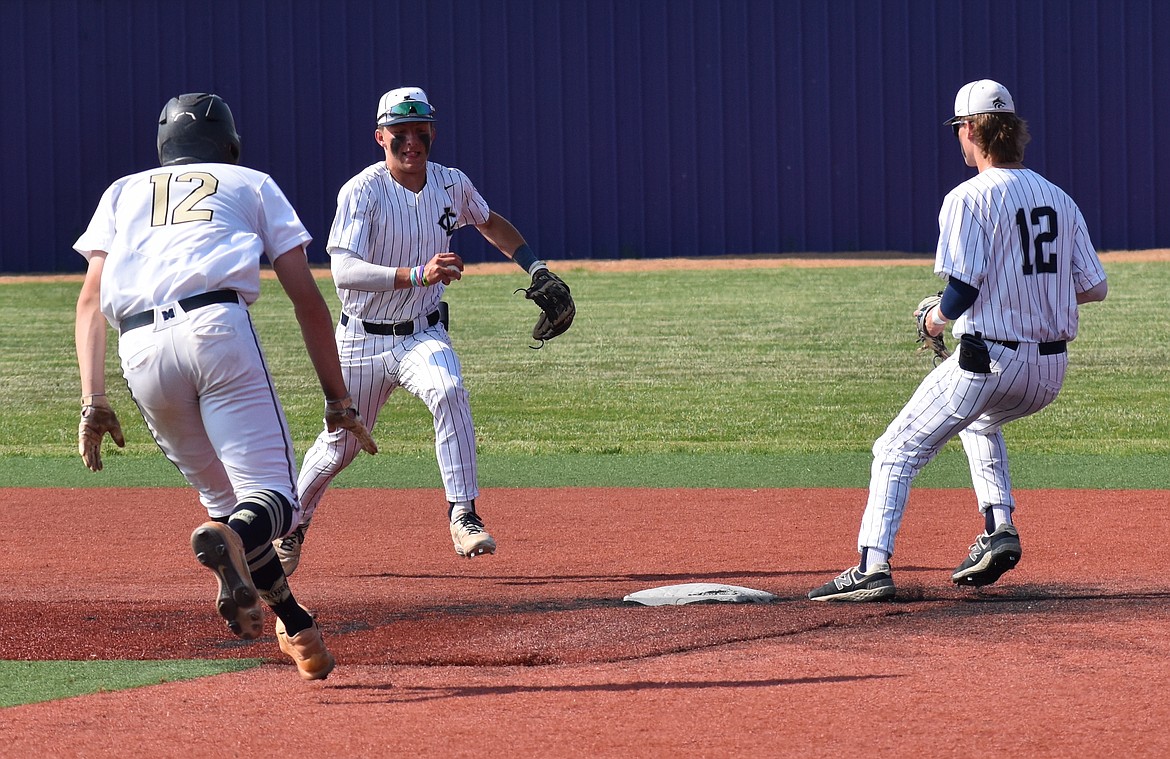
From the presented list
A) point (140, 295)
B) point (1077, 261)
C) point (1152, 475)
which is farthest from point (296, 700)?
point (1152, 475)

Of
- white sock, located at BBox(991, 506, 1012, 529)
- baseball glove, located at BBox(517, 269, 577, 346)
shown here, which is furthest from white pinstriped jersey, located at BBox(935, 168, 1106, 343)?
baseball glove, located at BBox(517, 269, 577, 346)

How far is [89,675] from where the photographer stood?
185 inches

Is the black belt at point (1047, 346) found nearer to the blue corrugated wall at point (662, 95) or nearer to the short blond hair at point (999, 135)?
the short blond hair at point (999, 135)

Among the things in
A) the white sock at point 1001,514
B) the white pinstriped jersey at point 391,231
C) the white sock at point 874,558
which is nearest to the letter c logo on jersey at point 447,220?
the white pinstriped jersey at point 391,231

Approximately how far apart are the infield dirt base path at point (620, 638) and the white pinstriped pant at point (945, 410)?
349 mm

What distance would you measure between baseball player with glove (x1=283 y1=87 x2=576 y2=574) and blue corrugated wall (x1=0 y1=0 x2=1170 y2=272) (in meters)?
20.5

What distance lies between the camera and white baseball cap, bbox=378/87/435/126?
6508 millimetres

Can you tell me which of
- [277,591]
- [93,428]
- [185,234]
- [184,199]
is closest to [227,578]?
[277,591]

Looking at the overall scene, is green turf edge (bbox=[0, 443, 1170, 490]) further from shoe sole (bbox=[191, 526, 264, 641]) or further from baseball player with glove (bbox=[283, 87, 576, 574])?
shoe sole (bbox=[191, 526, 264, 641])

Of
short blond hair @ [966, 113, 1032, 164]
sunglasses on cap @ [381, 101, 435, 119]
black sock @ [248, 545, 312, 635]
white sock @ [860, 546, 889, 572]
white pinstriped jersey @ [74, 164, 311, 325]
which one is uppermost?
sunglasses on cap @ [381, 101, 435, 119]

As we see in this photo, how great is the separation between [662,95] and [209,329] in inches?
919

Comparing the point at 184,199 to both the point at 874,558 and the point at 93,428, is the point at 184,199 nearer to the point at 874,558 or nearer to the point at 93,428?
the point at 93,428

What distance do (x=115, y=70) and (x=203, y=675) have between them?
81.5ft

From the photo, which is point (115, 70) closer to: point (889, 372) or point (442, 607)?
point (889, 372)
